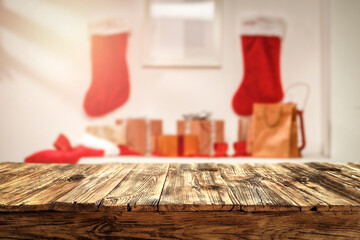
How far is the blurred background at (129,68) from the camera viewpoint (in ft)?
8.13

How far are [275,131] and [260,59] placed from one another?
2.36ft

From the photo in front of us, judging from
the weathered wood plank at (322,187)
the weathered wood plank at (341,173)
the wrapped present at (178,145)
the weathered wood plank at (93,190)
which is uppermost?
the weathered wood plank at (93,190)

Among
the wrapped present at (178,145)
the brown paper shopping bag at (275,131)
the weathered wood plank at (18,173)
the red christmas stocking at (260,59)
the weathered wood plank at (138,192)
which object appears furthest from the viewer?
the red christmas stocking at (260,59)

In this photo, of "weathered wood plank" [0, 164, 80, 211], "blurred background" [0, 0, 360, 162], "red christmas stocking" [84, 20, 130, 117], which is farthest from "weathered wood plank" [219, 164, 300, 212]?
"red christmas stocking" [84, 20, 130, 117]

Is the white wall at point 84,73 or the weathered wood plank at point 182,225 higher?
the white wall at point 84,73

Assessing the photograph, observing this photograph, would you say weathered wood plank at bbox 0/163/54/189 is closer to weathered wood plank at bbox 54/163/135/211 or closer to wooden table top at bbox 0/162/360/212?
wooden table top at bbox 0/162/360/212

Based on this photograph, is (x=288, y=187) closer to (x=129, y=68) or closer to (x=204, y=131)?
(x=204, y=131)

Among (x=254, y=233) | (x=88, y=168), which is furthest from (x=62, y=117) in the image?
(x=254, y=233)

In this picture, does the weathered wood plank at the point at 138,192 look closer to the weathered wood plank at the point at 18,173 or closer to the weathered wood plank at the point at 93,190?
the weathered wood plank at the point at 93,190

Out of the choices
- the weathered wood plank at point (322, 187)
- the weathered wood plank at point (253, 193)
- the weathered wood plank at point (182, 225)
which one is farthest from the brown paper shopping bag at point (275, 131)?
the weathered wood plank at point (182, 225)

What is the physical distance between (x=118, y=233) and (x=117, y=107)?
6.59 feet

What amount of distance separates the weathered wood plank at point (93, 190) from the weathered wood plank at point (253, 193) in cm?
28

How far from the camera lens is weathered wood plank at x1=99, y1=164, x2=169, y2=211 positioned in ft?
1.76

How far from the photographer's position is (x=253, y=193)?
2.01 ft
